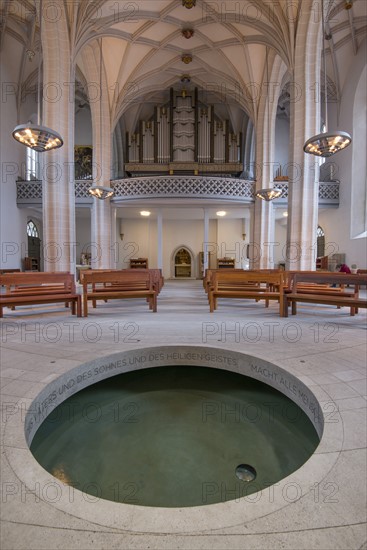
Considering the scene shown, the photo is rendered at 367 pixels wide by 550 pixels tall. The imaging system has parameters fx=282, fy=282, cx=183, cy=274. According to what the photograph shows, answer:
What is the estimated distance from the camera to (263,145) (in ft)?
48.1

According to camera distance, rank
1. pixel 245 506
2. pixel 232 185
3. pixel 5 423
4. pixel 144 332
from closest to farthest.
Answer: pixel 245 506
pixel 5 423
pixel 144 332
pixel 232 185

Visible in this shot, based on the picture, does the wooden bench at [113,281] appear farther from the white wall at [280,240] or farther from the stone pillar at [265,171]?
the white wall at [280,240]

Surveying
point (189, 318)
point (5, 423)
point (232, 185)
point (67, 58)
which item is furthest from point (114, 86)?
point (5, 423)

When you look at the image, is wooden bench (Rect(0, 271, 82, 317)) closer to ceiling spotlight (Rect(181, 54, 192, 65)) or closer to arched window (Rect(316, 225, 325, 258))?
arched window (Rect(316, 225, 325, 258))

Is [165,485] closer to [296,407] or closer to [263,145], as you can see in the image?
[296,407]

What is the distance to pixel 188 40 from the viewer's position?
14055 millimetres

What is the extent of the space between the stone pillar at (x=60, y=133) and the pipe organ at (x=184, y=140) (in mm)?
8090

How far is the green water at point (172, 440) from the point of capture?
200 centimetres

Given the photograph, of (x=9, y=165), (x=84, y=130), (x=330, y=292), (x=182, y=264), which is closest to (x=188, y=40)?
(x=84, y=130)

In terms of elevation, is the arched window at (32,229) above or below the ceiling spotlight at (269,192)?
below

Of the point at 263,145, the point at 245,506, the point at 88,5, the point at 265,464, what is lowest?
the point at 265,464

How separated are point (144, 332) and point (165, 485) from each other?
243 centimetres

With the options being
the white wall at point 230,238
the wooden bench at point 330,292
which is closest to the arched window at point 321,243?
the white wall at point 230,238

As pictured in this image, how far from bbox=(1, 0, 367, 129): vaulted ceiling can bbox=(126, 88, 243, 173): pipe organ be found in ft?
3.85
